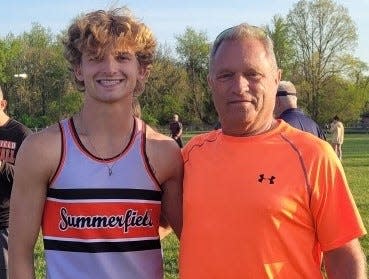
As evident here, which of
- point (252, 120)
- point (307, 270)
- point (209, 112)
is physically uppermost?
point (252, 120)

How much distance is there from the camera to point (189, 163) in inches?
101

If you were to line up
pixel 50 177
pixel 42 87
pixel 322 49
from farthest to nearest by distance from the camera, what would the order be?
pixel 42 87, pixel 322 49, pixel 50 177

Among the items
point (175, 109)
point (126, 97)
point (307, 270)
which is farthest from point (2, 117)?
point (175, 109)

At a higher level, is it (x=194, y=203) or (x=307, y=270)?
(x=194, y=203)

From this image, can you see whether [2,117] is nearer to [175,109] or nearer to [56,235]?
[56,235]

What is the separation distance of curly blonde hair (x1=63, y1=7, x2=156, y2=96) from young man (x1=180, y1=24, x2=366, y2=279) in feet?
1.08

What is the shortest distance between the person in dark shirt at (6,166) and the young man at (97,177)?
2.40m

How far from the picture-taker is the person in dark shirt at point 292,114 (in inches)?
255

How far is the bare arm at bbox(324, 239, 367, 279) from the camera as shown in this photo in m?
2.25

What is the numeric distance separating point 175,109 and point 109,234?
51102 millimetres

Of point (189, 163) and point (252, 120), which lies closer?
point (252, 120)

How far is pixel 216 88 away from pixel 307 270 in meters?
0.77

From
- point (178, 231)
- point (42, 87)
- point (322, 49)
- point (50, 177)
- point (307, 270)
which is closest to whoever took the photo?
point (307, 270)

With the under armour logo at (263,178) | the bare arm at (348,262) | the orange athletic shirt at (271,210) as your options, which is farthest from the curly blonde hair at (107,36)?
the bare arm at (348,262)
